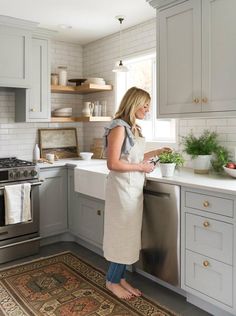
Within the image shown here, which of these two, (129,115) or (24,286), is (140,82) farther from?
(24,286)

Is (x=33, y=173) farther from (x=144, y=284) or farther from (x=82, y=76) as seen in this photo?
(x=82, y=76)

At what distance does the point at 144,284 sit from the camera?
279 cm

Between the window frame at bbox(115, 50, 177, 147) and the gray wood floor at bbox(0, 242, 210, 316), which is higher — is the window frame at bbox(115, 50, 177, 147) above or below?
above

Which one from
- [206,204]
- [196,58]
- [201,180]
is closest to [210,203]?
[206,204]

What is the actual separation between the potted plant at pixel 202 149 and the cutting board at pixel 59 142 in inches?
76.7

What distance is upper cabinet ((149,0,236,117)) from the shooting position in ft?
7.84

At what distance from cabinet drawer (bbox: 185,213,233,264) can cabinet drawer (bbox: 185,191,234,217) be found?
70 mm

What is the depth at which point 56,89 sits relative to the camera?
4090 mm

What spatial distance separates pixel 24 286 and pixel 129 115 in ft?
5.45

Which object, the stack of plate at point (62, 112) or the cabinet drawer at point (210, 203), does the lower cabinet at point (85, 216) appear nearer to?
the stack of plate at point (62, 112)

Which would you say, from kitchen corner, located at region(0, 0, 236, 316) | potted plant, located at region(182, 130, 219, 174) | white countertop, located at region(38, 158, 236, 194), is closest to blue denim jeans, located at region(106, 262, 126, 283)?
kitchen corner, located at region(0, 0, 236, 316)

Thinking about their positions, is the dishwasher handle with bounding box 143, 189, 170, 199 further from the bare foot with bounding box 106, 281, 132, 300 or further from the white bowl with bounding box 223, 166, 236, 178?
the bare foot with bounding box 106, 281, 132, 300

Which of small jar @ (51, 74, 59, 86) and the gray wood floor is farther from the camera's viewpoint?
small jar @ (51, 74, 59, 86)

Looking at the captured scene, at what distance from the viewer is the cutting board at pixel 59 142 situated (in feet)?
13.9
